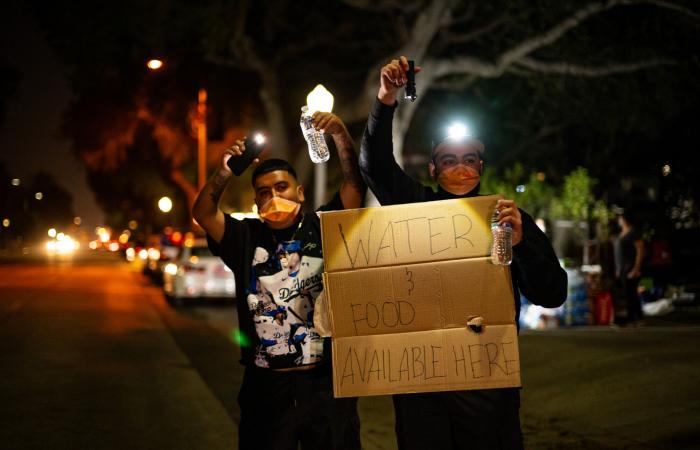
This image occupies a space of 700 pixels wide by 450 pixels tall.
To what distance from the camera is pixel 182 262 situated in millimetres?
20969

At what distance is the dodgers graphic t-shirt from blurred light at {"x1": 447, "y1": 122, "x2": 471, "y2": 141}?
2.42 feet

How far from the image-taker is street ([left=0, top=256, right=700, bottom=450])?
7.21m

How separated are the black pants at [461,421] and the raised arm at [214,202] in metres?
1.21

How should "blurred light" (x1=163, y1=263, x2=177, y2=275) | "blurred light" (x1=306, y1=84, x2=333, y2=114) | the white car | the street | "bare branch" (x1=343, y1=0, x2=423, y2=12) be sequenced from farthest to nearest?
"blurred light" (x1=163, y1=263, x2=177, y2=275)
the white car
"bare branch" (x1=343, y1=0, x2=423, y2=12)
the street
"blurred light" (x1=306, y1=84, x2=333, y2=114)

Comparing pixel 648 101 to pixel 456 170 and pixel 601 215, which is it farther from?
pixel 456 170

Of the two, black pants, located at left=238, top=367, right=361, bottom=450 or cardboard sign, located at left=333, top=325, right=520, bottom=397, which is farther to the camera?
black pants, located at left=238, top=367, right=361, bottom=450

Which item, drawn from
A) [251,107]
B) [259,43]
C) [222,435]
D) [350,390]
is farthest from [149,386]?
[251,107]

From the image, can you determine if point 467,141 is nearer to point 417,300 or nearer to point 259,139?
point 417,300

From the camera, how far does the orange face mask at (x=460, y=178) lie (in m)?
3.76

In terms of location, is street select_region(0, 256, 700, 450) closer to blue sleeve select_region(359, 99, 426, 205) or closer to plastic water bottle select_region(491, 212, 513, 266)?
blue sleeve select_region(359, 99, 426, 205)

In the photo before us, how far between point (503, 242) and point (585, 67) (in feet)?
62.1

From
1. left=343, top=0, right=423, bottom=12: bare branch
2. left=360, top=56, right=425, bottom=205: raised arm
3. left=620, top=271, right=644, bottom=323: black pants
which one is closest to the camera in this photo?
left=360, top=56, right=425, bottom=205: raised arm

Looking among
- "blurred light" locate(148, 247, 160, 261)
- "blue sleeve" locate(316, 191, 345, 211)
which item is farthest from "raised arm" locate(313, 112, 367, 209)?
"blurred light" locate(148, 247, 160, 261)

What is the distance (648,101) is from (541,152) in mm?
15493
